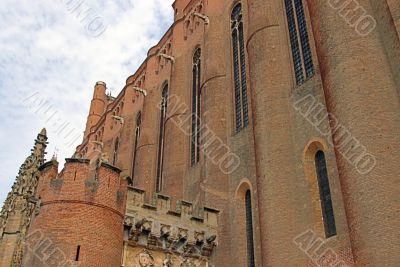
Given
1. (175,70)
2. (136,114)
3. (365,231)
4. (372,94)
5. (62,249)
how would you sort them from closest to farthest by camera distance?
1. (365,231)
2. (372,94)
3. (62,249)
4. (175,70)
5. (136,114)

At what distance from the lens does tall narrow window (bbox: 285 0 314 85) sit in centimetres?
1240

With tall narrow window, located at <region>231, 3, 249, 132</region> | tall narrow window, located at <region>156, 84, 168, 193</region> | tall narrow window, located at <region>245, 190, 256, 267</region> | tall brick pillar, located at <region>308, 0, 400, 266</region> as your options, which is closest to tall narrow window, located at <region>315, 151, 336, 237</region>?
tall brick pillar, located at <region>308, 0, 400, 266</region>

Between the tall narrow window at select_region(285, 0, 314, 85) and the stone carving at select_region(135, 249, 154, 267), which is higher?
the tall narrow window at select_region(285, 0, 314, 85)

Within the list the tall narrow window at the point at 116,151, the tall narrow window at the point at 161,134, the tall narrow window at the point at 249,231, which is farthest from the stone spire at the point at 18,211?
the tall narrow window at the point at 249,231

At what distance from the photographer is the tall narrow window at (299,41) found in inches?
488

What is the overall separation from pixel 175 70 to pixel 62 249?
12.0 meters

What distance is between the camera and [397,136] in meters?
8.67

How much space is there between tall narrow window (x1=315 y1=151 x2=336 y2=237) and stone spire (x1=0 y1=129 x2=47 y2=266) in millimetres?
12713

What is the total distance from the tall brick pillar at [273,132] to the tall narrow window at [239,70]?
1.46 meters

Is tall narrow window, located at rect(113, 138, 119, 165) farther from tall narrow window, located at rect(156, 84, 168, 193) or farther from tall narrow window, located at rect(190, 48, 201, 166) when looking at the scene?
tall narrow window, located at rect(190, 48, 201, 166)

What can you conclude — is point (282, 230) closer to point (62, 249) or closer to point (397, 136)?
point (397, 136)

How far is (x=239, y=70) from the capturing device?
621 inches

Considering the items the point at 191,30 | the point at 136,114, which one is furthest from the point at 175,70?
the point at 136,114

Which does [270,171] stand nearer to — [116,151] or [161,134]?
[161,134]
